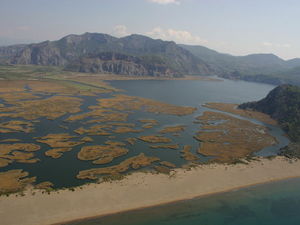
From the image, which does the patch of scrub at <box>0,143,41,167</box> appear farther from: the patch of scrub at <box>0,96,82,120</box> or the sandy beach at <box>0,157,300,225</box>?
the patch of scrub at <box>0,96,82,120</box>

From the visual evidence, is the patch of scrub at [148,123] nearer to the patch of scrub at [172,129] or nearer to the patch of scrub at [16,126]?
the patch of scrub at [172,129]

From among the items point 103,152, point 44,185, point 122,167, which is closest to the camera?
point 44,185

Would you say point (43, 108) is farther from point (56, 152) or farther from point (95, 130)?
point (56, 152)

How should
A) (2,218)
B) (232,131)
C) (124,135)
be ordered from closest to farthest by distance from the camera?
1. (2,218)
2. (124,135)
3. (232,131)

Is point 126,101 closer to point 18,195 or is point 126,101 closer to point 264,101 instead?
point 264,101

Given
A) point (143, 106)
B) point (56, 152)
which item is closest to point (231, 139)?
point (56, 152)

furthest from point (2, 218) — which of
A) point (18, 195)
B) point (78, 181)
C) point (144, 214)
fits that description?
point (144, 214)
